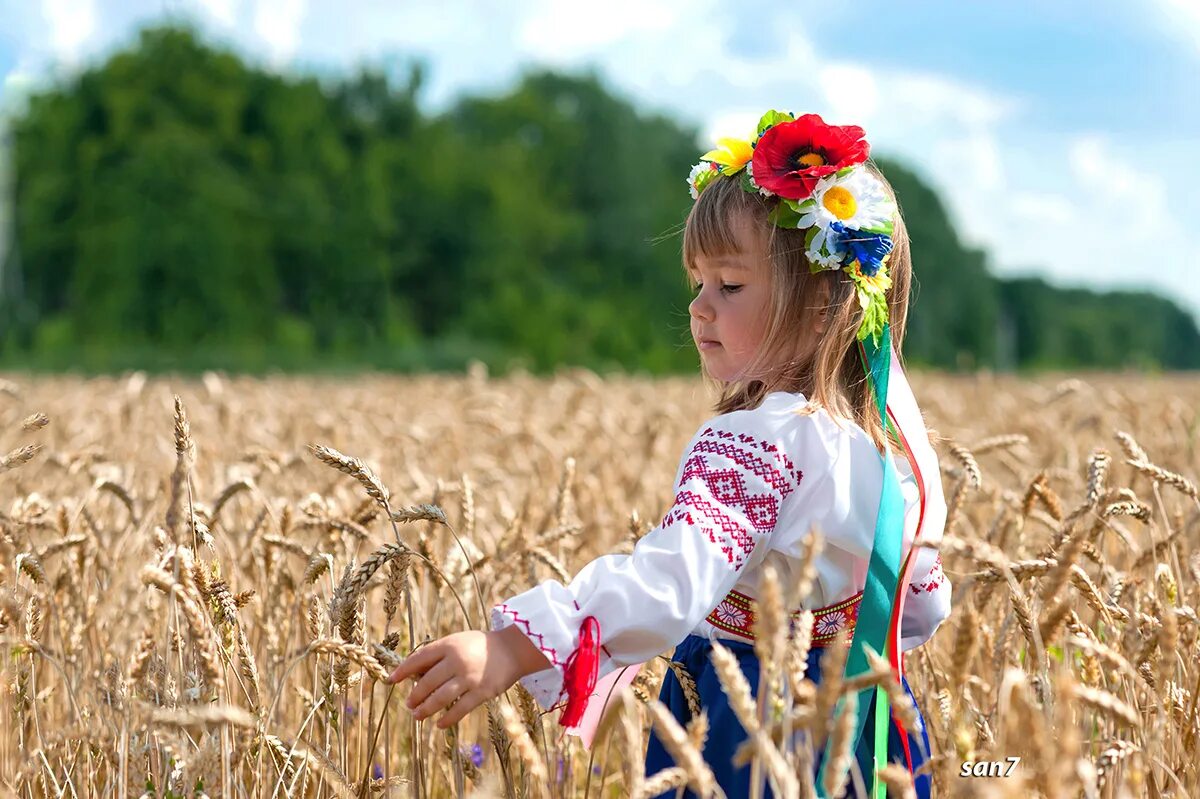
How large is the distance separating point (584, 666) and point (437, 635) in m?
0.95

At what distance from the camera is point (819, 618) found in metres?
2.01

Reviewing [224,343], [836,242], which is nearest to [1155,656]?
[836,242]

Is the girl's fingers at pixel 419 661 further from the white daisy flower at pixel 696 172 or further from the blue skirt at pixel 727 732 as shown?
the white daisy flower at pixel 696 172

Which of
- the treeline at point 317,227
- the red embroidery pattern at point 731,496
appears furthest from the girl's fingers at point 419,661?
the treeline at point 317,227

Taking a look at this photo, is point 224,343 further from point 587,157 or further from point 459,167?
point 587,157

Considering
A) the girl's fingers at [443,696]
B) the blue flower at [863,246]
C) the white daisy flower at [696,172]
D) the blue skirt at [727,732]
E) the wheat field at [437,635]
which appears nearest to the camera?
the wheat field at [437,635]

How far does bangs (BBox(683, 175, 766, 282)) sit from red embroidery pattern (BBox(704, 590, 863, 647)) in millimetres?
593

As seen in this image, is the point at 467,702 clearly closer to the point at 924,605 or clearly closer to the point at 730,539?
the point at 730,539

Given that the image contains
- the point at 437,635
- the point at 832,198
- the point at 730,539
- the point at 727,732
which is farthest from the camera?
the point at 437,635

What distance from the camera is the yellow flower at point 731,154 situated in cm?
224

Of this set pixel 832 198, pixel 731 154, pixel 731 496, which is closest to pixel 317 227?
pixel 731 154

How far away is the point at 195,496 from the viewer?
3172 mm

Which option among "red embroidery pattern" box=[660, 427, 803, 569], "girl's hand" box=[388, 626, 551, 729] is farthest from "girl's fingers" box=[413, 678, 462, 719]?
"red embroidery pattern" box=[660, 427, 803, 569]

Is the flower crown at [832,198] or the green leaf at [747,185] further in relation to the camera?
the green leaf at [747,185]
